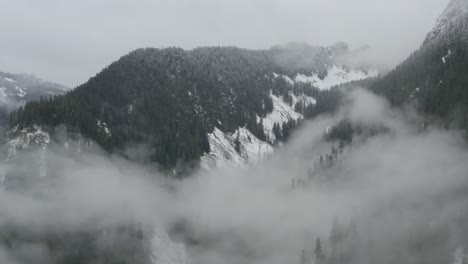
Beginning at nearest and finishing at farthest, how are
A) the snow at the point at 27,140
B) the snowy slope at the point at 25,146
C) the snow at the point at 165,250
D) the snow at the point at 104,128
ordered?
the snow at the point at 165,250 → the snowy slope at the point at 25,146 → the snow at the point at 27,140 → the snow at the point at 104,128

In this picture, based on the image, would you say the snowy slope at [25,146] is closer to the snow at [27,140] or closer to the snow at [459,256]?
the snow at [27,140]

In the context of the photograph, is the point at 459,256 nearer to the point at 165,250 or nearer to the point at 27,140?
the point at 165,250

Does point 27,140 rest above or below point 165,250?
above

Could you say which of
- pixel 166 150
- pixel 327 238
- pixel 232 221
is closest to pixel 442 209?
pixel 327 238

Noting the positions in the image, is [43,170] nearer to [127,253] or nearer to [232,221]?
[127,253]

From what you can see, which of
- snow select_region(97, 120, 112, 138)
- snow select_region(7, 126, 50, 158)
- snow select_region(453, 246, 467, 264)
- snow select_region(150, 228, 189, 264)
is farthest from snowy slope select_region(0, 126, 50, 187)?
snow select_region(453, 246, 467, 264)

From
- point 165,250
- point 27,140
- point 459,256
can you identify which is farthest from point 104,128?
point 459,256

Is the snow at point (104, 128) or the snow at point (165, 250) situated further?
the snow at point (104, 128)

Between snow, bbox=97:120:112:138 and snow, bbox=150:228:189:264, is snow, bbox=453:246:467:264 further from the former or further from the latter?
snow, bbox=97:120:112:138

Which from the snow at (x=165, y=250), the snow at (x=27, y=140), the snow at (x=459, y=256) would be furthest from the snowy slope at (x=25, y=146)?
the snow at (x=459, y=256)
